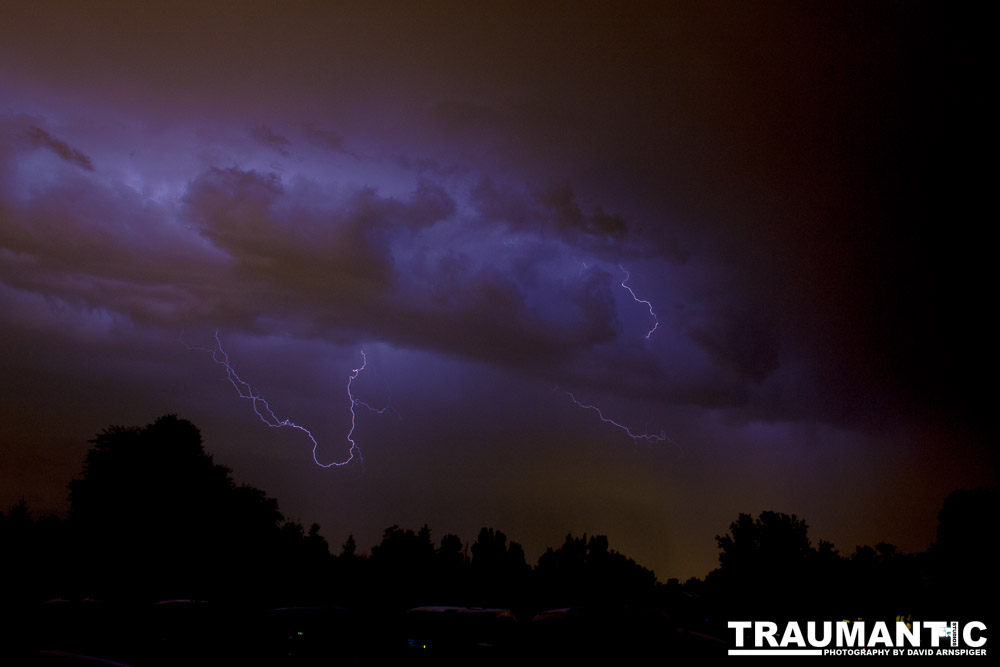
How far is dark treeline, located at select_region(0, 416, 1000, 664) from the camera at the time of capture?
31.3 meters

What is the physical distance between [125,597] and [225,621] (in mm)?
25473

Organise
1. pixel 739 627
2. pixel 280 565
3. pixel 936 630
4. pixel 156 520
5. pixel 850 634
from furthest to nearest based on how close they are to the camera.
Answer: pixel 280 565
pixel 156 520
pixel 936 630
pixel 850 634
pixel 739 627

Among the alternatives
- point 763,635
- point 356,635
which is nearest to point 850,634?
point 763,635

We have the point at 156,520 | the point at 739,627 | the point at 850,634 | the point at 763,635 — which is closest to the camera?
the point at 739,627

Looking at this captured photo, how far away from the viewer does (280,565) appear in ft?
133

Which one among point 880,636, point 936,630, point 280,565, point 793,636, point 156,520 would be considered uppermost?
point 936,630

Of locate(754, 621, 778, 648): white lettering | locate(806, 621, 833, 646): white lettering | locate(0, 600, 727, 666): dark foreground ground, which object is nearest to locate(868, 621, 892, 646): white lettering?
locate(806, 621, 833, 646): white lettering

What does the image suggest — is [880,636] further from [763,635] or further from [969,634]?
[969,634]

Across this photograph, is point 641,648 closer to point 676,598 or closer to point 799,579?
point 676,598

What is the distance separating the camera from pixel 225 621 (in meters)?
11.2

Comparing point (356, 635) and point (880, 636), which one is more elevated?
point (880, 636)

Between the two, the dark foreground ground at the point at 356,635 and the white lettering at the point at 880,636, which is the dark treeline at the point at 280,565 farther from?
the white lettering at the point at 880,636

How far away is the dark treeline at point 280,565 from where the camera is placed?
31.3m

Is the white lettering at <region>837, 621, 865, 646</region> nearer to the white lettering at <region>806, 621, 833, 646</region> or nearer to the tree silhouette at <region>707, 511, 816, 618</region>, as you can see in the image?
the white lettering at <region>806, 621, 833, 646</region>
